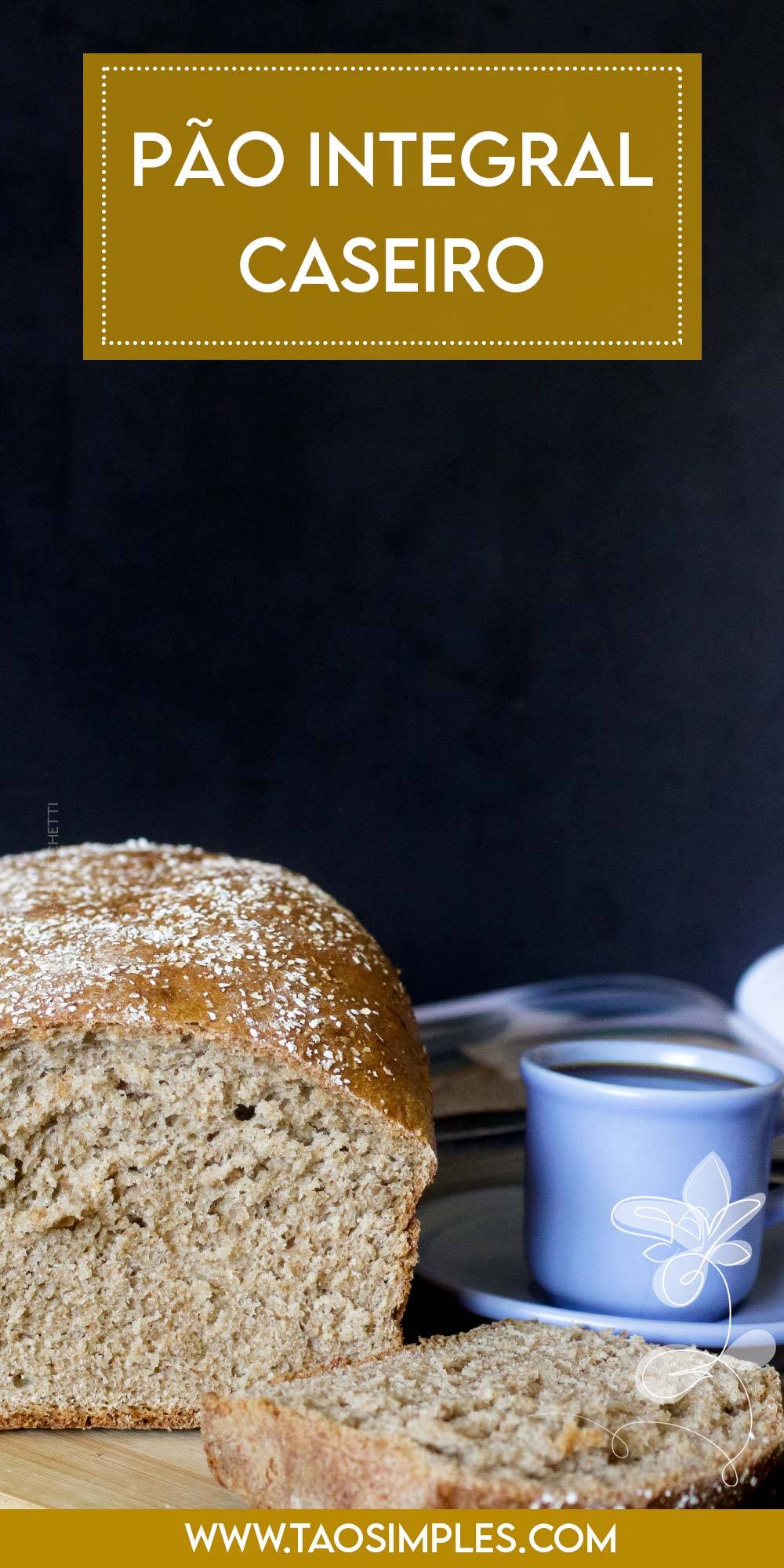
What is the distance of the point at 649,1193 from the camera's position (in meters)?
1.56

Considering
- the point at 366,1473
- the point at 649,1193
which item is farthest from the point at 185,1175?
the point at 649,1193

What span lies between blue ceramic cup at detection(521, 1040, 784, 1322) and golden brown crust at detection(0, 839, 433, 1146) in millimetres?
188

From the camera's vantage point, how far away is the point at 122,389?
112 inches

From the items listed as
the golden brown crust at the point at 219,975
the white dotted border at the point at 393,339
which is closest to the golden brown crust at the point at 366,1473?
the golden brown crust at the point at 219,975

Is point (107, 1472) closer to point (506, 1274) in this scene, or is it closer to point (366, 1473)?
point (366, 1473)

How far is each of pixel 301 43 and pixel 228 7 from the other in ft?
0.48

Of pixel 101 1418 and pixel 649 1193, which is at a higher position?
pixel 649 1193

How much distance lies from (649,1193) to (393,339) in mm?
1221

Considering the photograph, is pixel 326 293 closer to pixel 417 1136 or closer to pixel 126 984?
pixel 126 984
